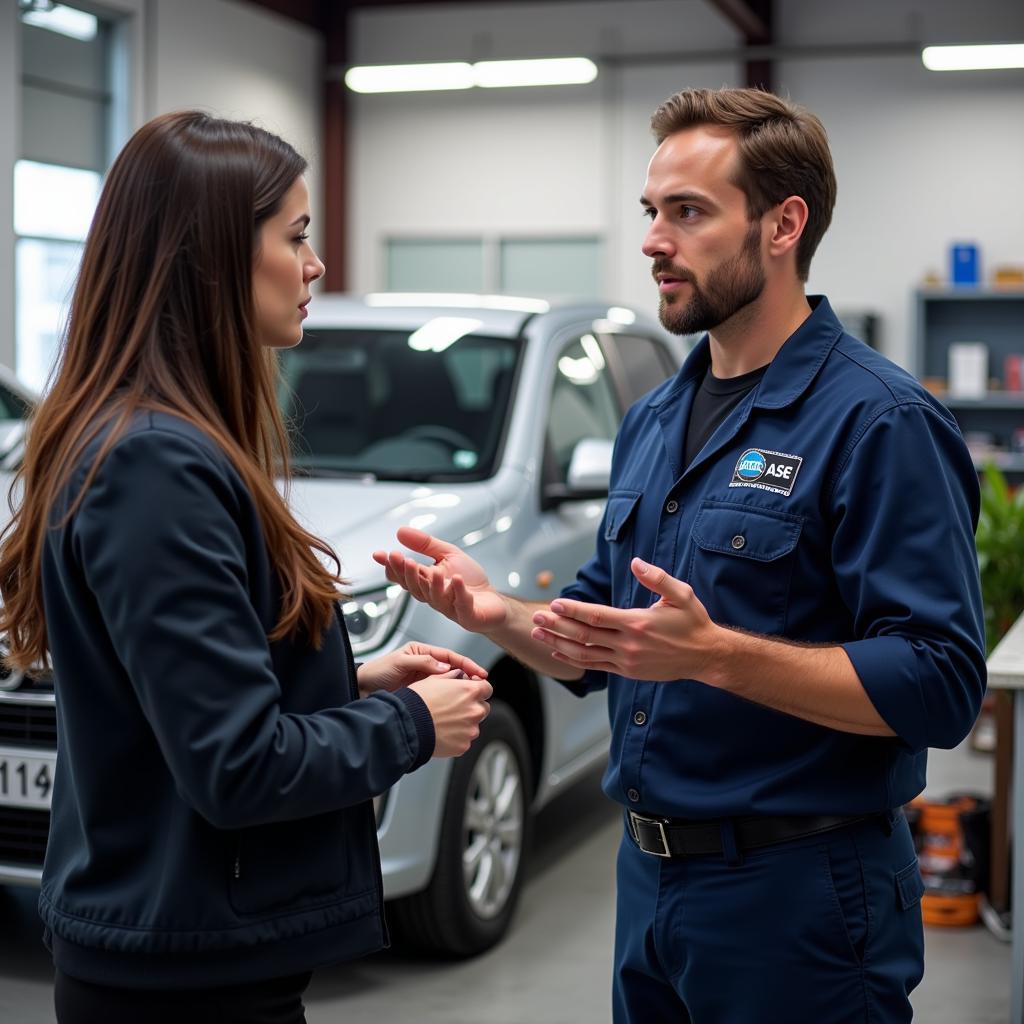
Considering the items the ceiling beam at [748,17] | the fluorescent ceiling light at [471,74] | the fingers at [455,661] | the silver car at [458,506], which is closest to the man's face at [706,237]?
the fingers at [455,661]

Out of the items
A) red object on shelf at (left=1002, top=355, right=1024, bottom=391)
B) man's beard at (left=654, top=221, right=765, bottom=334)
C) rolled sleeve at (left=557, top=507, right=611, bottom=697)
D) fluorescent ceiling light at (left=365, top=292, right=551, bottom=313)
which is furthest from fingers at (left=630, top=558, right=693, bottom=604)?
red object on shelf at (left=1002, top=355, right=1024, bottom=391)

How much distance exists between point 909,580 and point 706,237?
1.86 ft

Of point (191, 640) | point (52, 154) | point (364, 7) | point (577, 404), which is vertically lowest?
point (191, 640)

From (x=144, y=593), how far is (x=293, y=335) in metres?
0.42

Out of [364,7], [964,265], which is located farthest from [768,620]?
[364,7]

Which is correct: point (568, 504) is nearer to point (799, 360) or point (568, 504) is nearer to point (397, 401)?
point (397, 401)

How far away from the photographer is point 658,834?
190cm

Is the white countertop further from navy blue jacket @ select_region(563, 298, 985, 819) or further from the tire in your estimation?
navy blue jacket @ select_region(563, 298, 985, 819)

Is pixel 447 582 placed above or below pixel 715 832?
above

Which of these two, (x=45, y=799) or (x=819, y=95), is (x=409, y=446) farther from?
(x=819, y=95)

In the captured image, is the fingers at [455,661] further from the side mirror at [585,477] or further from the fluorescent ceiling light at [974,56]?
the fluorescent ceiling light at [974,56]

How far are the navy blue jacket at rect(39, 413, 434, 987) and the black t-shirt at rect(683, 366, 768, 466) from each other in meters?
0.67

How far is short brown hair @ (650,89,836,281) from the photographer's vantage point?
1.97 metres

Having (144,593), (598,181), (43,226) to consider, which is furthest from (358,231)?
(144,593)
